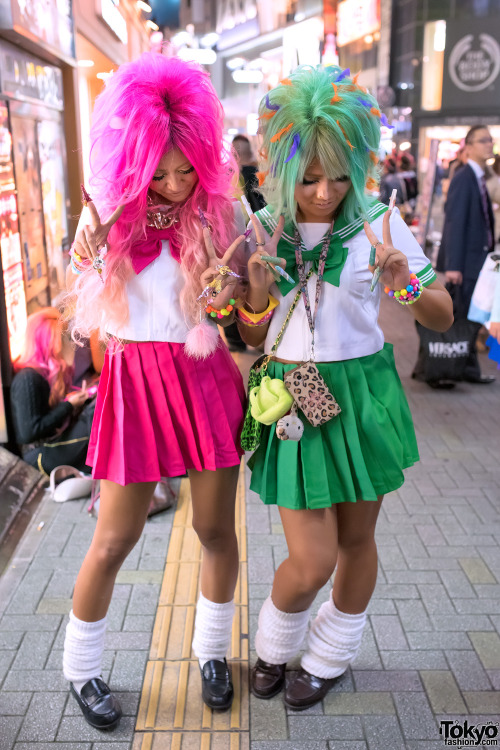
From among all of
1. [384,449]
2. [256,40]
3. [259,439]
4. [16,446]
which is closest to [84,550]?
[16,446]

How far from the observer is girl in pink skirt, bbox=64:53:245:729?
1.69 m

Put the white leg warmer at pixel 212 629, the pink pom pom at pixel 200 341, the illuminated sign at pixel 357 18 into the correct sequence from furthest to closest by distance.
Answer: the illuminated sign at pixel 357 18
the white leg warmer at pixel 212 629
the pink pom pom at pixel 200 341

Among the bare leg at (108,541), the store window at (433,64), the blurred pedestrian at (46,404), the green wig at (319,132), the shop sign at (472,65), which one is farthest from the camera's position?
the store window at (433,64)

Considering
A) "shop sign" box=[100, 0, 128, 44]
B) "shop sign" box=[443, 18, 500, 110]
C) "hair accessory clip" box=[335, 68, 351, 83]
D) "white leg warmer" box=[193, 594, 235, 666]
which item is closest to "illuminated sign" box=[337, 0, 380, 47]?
"shop sign" box=[443, 18, 500, 110]

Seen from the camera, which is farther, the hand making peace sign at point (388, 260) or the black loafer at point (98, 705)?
the black loafer at point (98, 705)

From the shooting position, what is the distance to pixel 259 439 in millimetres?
1896

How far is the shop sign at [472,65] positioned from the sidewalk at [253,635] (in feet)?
50.1

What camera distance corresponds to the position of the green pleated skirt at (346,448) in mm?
1816

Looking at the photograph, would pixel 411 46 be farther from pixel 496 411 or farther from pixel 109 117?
pixel 109 117

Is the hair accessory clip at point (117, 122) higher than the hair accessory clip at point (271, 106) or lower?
lower

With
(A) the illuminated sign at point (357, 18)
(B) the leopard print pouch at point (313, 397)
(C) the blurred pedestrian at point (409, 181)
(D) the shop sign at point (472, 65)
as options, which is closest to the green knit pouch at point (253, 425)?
(B) the leopard print pouch at point (313, 397)

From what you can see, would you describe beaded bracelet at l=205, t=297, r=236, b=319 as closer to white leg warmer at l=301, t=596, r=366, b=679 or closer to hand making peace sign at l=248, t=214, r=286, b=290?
hand making peace sign at l=248, t=214, r=286, b=290

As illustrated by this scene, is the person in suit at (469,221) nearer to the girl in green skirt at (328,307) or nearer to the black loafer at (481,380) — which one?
the black loafer at (481,380)

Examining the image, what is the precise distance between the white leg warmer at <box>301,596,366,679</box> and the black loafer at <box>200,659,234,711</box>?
26 cm
